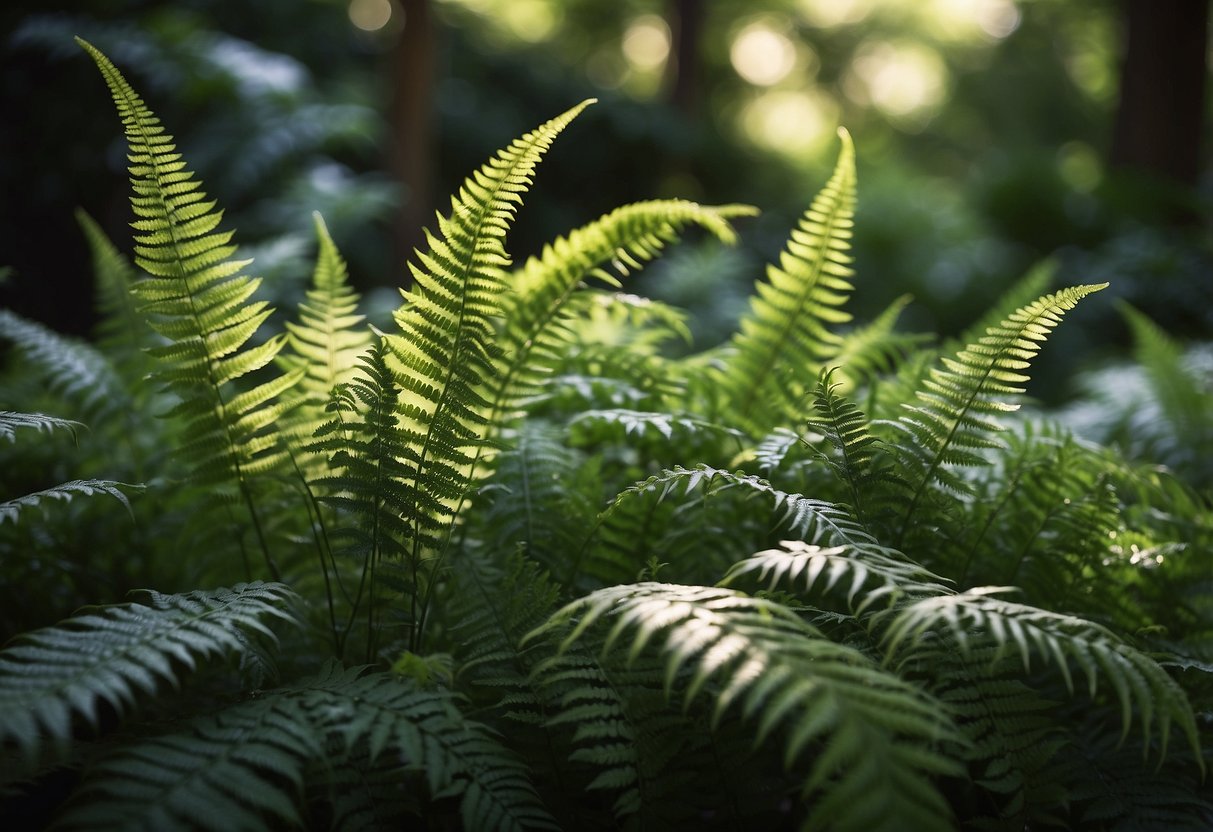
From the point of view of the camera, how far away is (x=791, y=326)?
1810mm

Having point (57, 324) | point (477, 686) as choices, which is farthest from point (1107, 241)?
point (57, 324)

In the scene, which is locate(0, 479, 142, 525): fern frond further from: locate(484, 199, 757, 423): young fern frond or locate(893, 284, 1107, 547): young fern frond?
locate(893, 284, 1107, 547): young fern frond

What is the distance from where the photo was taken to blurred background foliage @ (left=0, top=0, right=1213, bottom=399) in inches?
155

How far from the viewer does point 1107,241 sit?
5473mm

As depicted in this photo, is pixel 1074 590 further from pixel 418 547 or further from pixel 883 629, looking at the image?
pixel 418 547

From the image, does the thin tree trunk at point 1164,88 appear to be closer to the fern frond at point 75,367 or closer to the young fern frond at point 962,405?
the young fern frond at point 962,405

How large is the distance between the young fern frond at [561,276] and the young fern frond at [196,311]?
0.41 meters

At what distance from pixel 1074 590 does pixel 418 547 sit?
118 centimetres

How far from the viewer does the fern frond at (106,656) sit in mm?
883

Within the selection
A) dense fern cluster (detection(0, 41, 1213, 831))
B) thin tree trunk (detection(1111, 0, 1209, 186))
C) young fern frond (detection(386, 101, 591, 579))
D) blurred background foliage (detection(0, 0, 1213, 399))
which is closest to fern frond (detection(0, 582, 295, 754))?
dense fern cluster (detection(0, 41, 1213, 831))

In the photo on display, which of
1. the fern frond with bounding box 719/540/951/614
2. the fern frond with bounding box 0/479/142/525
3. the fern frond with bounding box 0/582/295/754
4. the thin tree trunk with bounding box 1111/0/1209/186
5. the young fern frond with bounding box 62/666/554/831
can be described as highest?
the thin tree trunk with bounding box 1111/0/1209/186

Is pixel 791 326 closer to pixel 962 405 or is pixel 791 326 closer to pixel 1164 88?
pixel 962 405

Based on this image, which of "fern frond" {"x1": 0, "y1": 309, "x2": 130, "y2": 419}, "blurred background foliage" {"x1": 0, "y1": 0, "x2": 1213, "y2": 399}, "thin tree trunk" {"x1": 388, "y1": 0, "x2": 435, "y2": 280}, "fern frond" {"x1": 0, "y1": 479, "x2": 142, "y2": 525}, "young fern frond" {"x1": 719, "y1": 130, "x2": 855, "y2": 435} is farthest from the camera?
"thin tree trunk" {"x1": 388, "y1": 0, "x2": 435, "y2": 280}

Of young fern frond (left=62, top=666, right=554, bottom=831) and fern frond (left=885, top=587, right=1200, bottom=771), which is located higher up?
fern frond (left=885, top=587, right=1200, bottom=771)
